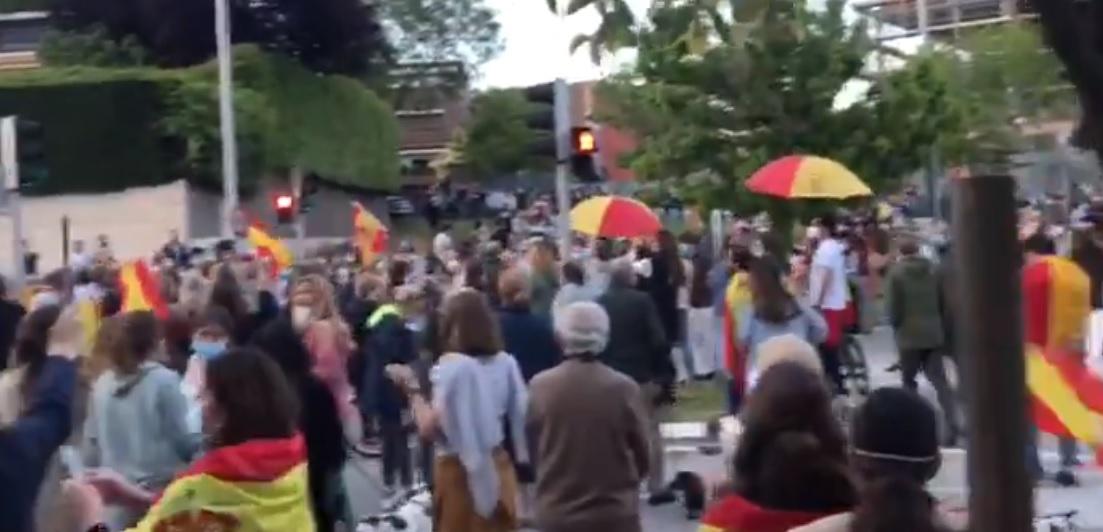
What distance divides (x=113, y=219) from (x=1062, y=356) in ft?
111

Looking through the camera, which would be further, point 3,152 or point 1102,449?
point 3,152

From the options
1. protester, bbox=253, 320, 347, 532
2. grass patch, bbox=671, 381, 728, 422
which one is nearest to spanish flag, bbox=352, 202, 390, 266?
grass patch, bbox=671, 381, 728, 422

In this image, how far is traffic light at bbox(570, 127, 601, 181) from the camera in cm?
1600

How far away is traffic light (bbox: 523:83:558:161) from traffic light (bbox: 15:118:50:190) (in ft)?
13.8

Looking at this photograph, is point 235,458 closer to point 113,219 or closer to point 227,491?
point 227,491

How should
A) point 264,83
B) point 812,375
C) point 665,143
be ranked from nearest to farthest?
point 812,375, point 665,143, point 264,83

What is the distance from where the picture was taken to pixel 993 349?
2.79 meters

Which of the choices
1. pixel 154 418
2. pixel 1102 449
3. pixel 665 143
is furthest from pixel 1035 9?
pixel 665 143

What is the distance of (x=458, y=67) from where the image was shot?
323 feet

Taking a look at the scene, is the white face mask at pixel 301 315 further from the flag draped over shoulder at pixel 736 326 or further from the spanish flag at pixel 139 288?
the spanish flag at pixel 139 288

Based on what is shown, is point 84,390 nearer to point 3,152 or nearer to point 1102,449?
point 1102,449

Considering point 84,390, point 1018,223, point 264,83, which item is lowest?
point 84,390

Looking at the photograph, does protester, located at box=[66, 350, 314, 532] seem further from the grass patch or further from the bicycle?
the grass patch

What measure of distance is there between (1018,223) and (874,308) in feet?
78.8
